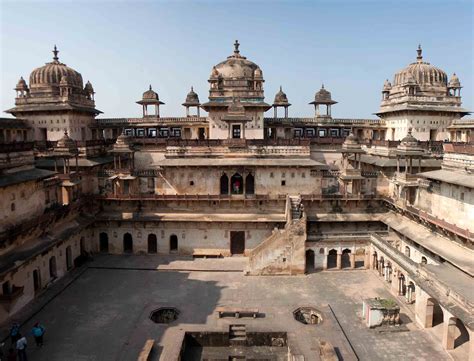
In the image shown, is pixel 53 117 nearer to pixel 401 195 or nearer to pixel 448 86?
pixel 401 195

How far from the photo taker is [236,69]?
41.7 metres

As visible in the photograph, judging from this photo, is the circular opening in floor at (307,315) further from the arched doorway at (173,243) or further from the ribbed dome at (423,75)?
the ribbed dome at (423,75)

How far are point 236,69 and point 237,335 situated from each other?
94.3 feet

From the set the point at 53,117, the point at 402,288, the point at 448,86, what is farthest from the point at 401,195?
the point at 53,117

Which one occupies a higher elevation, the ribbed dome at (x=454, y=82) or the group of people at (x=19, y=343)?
the ribbed dome at (x=454, y=82)

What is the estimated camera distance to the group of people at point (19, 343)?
17625 mm

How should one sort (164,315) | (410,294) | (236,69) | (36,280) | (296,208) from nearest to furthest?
(164,315) < (410,294) < (36,280) < (296,208) < (236,69)

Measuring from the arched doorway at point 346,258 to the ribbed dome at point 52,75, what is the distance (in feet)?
111

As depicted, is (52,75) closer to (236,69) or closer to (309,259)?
(236,69)

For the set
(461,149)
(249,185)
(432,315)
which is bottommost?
(432,315)

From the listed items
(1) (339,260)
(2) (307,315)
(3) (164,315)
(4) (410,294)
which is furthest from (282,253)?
(3) (164,315)

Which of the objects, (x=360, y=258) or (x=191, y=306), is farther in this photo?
(x=360, y=258)

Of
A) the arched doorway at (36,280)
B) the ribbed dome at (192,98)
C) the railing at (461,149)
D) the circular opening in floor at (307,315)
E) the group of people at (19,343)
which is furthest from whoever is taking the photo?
the ribbed dome at (192,98)

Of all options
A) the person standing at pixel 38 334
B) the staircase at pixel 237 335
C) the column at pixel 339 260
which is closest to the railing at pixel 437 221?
the column at pixel 339 260
